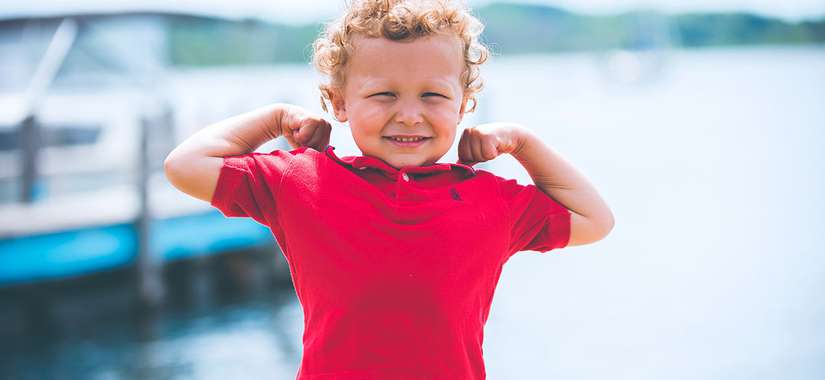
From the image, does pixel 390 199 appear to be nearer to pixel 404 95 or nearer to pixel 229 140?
pixel 404 95

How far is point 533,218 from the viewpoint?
173 cm

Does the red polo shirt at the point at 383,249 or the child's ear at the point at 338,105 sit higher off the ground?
the child's ear at the point at 338,105

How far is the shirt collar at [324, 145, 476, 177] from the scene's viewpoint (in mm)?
1643

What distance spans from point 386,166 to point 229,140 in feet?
1.18

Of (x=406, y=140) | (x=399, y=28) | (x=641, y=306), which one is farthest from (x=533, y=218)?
(x=641, y=306)

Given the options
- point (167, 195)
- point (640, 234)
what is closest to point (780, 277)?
point (640, 234)

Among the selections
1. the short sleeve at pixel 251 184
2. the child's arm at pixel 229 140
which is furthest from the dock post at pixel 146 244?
the short sleeve at pixel 251 184

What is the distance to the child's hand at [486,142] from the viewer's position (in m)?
1.76

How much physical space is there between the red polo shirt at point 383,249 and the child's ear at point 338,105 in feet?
0.41

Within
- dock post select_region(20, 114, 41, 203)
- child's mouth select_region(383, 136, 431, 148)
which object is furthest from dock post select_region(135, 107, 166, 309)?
child's mouth select_region(383, 136, 431, 148)

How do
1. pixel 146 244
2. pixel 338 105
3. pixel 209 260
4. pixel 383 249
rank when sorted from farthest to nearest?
pixel 209 260
pixel 146 244
pixel 338 105
pixel 383 249

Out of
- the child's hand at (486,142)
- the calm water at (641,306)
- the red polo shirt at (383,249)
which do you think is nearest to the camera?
the red polo shirt at (383,249)

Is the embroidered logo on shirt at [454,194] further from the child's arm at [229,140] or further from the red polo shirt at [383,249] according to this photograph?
the child's arm at [229,140]

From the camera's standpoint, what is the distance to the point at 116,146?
8.41 metres
